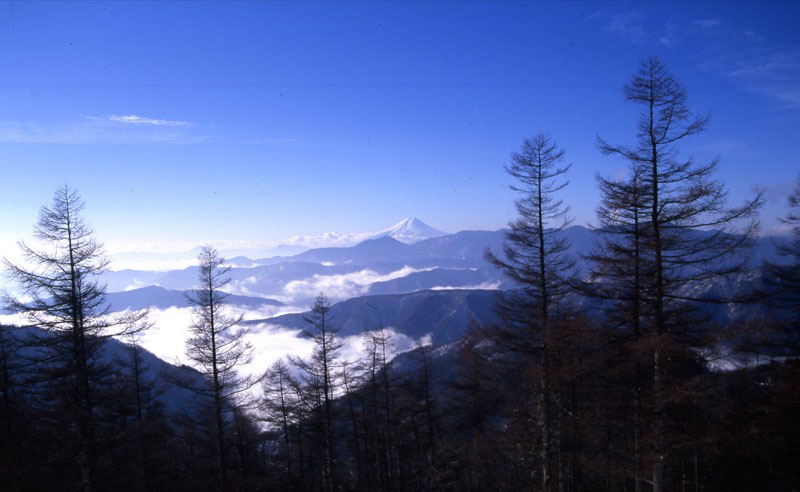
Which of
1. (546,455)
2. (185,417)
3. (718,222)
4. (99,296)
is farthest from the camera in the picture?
(185,417)

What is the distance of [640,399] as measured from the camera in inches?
417

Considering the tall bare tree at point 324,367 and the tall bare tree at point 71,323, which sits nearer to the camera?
the tall bare tree at point 71,323

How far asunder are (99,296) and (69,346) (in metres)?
1.92

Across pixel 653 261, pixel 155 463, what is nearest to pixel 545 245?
pixel 653 261

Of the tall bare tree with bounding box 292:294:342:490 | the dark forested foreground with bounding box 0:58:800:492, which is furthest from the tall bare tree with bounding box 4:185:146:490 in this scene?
the tall bare tree with bounding box 292:294:342:490

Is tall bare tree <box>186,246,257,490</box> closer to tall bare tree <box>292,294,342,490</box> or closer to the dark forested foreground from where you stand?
the dark forested foreground

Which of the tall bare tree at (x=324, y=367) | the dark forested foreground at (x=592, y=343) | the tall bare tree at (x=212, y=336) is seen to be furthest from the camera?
the tall bare tree at (x=324, y=367)

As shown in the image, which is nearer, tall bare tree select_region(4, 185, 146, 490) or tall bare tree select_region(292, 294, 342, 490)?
tall bare tree select_region(4, 185, 146, 490)

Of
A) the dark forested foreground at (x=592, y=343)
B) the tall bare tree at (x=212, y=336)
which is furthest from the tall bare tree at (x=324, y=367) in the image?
the tall bare tree at (x=212, y=336)

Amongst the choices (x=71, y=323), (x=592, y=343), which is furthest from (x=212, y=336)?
(x=592, y=343)

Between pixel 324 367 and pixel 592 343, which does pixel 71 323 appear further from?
pixel 592 343

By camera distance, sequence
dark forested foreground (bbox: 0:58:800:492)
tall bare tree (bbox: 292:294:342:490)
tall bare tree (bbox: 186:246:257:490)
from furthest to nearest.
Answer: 1. tall bare tree (bbox: 292:294:342:490)
2. tall bare tree (bbox: 186:246:257:490)
3. dark forested foreground (bbox: 0:58:800:492)

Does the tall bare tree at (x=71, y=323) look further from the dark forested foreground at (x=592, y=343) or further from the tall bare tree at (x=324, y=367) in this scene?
the tall bare tree at (x=324, y=367)

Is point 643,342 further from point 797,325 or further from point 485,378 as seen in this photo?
point 485,378
